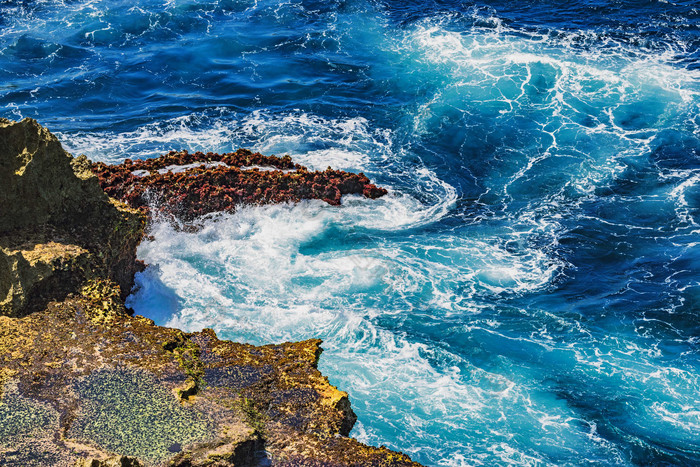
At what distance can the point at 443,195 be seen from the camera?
27.5 m

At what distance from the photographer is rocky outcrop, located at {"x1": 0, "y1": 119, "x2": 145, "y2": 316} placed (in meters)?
16.5

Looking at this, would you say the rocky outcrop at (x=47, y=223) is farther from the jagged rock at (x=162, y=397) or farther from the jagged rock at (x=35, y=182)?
the jagged rock at (x=162, y=397)

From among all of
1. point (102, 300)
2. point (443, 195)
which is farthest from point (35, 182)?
point (443, 195)

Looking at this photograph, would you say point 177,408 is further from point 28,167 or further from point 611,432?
point 611,432

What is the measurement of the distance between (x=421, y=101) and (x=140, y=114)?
1424 centimetres

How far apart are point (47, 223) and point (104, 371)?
583 cm

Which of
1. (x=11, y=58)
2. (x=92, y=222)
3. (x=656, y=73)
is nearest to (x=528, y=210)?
(x=656, y=73)

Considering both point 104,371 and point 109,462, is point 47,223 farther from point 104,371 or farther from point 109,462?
point 109,462

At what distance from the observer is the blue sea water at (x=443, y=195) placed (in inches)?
713

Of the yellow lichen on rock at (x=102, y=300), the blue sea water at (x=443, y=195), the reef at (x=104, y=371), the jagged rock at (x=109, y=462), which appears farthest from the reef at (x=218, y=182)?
the jagged rock at (x=109, y=462)

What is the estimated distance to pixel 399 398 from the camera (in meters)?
17.7

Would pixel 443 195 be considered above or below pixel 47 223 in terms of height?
below

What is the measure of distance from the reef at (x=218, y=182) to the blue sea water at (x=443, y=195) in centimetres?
61

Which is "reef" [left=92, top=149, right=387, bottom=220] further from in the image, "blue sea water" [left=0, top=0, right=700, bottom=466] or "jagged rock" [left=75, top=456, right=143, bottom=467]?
"jagged rock" [left=75, top=456, right=143, bottom=467]
